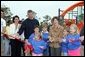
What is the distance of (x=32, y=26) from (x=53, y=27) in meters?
0.87

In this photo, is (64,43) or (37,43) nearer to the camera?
(64,43)

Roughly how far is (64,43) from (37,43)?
0.85 metres

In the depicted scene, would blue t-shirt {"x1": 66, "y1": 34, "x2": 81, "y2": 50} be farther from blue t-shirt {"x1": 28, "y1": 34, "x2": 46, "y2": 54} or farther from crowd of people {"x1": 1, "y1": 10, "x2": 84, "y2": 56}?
blue t-shirt {"x1": 28, "y1": 34, "x2": 46, "y2": 54}

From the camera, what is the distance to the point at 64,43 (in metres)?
13.5

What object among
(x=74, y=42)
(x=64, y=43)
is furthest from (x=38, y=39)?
(x=74, y=42)

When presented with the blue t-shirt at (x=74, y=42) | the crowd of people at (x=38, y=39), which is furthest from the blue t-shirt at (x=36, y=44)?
the blue t-shirt at (x=74, y=42)

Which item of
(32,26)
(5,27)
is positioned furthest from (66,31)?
(5,27)

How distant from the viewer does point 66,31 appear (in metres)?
13.7

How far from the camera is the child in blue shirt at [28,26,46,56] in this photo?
13688mm

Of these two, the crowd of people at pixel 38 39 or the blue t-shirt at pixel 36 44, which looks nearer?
the crowd of people at pixel 38 39

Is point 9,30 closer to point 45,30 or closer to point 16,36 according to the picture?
point 16,36

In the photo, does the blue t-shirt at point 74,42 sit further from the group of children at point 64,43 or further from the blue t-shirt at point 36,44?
the blue t-shirt at point 36,44

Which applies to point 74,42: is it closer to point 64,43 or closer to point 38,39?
point 64,43

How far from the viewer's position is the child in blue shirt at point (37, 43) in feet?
44.9
